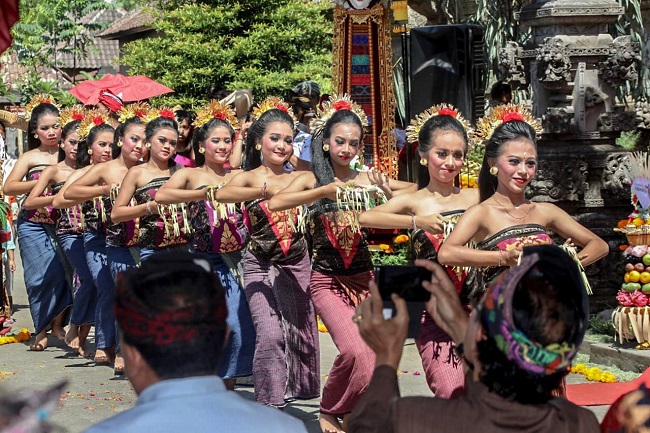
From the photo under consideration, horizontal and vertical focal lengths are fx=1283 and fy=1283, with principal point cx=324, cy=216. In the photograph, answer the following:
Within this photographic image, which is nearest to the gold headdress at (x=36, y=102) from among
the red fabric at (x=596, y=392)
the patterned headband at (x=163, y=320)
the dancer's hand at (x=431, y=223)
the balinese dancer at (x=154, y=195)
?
the balinese dancer at (x=154, y=195)

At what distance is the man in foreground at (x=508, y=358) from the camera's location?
301 centimetres

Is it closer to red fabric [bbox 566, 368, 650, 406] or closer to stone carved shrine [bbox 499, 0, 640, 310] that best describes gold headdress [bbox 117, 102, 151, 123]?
stone carved shrine [bbox 499, 0, 640, 310]

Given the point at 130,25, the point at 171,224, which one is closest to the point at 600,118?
the point at 171,224

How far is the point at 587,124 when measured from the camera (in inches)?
408

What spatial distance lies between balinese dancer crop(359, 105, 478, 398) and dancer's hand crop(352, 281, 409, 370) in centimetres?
292

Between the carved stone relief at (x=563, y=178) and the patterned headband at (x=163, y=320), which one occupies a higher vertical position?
the patterned headband at (x=163, y=320)

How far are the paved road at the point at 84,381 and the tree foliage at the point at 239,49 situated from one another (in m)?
12.1

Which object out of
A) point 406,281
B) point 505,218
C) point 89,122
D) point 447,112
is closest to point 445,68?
point 89,122

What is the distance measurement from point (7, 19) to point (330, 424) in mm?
4044

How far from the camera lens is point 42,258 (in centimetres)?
1108

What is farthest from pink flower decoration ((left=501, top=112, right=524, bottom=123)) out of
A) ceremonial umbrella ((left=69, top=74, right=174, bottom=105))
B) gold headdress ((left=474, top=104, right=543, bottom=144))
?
ceremonial umbrella ((left=69, top=74, right=174, bottom=105))

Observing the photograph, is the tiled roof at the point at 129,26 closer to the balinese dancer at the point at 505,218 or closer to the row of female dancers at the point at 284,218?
the row of female dancers at the point at 284,218

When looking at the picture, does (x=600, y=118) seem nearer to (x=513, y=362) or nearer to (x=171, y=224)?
(x=171, y=224)

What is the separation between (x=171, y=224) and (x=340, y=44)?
479 cm
